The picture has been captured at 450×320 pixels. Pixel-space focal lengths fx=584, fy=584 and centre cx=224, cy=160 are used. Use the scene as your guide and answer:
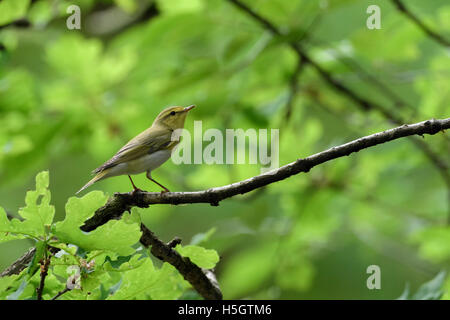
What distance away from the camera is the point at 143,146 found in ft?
5.16

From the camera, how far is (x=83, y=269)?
1.17m

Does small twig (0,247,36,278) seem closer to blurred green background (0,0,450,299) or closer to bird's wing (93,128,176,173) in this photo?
bird's wing (93,128,176,173)

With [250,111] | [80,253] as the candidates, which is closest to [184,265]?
[80,253]

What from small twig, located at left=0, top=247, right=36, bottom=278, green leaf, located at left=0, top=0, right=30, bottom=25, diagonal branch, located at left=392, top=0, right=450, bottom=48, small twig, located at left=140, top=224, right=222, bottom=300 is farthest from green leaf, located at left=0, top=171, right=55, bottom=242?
diagonal branch, located at left=392, top=0, right=450, bottom=48

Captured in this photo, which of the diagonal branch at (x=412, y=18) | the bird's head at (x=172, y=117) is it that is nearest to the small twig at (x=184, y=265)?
the bird's head at (x=172, y=117)

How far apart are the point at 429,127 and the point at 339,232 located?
3.30m

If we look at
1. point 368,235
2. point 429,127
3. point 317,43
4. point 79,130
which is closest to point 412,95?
point 368,235

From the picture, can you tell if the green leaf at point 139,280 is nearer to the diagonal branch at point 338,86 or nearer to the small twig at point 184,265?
the small twig at point 184,265

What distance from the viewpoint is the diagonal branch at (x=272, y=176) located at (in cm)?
109

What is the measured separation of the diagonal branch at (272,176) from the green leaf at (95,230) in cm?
17

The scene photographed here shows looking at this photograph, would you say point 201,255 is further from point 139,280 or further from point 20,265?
point 20,265

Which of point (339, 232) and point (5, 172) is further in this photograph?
point (339, 232)
